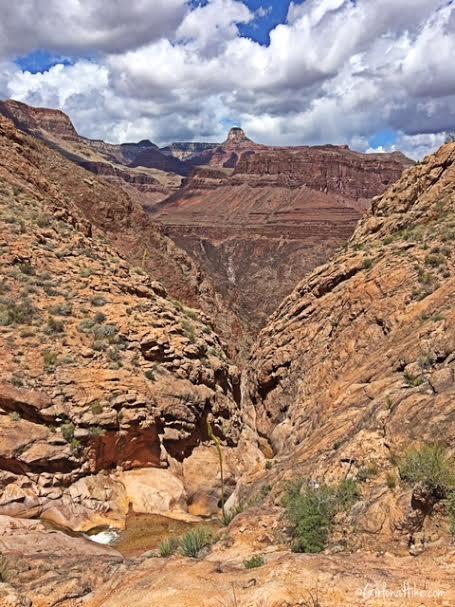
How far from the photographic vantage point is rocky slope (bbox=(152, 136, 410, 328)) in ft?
328

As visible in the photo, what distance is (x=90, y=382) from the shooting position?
1623 centimetres

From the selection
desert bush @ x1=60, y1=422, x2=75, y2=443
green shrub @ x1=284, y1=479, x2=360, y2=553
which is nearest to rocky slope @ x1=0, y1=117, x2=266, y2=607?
desert bush @ x1=60, y1=422, x2=75, y2=443

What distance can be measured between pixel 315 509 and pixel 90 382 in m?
9.89

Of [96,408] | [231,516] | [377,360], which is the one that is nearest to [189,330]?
[96,408]

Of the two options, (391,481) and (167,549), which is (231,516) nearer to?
(167,549)

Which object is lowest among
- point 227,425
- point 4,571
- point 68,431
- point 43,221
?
point 4,571

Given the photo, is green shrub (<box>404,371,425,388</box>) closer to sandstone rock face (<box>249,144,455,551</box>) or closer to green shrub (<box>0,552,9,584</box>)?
sandstone rock face (<box>249,144,455,551</box>)

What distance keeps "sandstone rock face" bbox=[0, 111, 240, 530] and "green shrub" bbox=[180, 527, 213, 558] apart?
224 inches

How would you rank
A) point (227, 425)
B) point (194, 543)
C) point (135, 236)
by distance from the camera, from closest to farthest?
1. point (194, 543)
2. point (227, 425)
3. point (135, 236)

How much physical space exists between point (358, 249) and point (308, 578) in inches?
838

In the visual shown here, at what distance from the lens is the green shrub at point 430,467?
7.11m

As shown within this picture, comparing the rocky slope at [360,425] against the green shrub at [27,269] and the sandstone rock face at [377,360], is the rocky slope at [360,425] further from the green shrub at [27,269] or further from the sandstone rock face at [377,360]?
the green shrub at [27,269]

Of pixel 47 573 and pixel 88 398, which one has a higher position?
pixel 88 398

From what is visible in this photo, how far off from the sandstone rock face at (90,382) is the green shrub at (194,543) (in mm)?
5688
